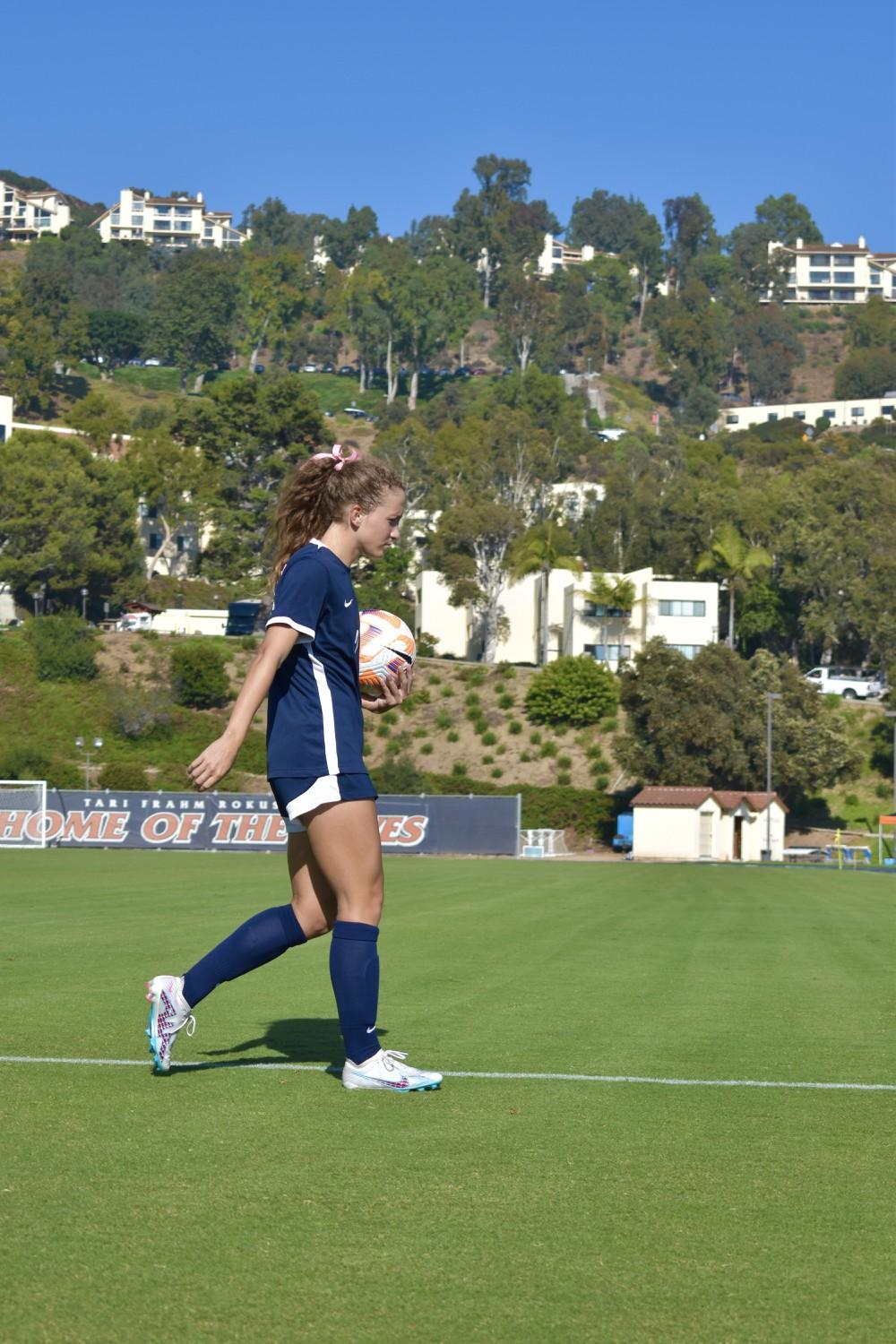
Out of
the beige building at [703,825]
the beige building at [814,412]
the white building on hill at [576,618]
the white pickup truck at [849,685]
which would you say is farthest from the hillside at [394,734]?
the beige building at [814,412]

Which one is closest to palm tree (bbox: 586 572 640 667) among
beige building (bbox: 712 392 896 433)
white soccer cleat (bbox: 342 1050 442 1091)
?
white soccer cleat (bbox: 342 1050 442 1091)

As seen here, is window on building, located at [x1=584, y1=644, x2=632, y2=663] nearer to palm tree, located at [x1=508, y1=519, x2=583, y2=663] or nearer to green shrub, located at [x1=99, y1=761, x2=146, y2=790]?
palm tree, located at [x1=508, y1=519, x2=583, y2=663]

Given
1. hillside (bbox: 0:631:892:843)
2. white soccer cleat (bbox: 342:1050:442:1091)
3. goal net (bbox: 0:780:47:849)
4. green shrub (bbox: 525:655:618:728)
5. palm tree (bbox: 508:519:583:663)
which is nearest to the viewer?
white soccer cleat (bbox: 342:1050:442:1091)

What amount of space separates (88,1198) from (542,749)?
255 ft

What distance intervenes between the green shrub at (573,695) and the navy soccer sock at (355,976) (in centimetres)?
7709

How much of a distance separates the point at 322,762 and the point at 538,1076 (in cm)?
141

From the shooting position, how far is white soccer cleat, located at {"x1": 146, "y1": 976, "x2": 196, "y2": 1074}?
5.90 metres

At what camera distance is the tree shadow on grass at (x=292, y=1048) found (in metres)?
6.32

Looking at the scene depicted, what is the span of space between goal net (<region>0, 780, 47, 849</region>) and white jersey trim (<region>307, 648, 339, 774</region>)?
3984cm

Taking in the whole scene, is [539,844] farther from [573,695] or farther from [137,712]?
[137,712]

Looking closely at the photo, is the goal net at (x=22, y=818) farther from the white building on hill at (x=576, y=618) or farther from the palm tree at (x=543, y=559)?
the palm tree at (x=543, y=559)

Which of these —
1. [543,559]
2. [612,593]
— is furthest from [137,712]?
[612,593]

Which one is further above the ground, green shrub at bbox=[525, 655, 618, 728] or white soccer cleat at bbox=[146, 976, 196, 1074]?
green shrub at bbox=[525, 655, 618, 728]

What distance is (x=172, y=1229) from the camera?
3.75 meters
